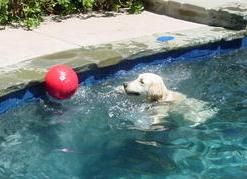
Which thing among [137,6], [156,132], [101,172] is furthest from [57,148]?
[137,6]

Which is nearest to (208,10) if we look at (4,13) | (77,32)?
(77,32)

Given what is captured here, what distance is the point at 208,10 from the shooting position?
10.1 meters

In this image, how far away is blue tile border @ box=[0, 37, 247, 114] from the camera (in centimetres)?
702

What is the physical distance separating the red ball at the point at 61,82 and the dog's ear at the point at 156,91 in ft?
2.96

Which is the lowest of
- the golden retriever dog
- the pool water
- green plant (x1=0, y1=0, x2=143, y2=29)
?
the pool water

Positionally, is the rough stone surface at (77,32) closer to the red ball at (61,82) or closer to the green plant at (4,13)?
the green plant at (4,13)

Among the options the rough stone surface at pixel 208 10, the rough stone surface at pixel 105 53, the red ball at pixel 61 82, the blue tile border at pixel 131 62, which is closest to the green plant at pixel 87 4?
the rough stone surface at pixel 208 10

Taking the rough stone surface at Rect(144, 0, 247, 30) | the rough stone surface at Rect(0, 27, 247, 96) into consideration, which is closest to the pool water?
the rough stone surface at Rect(0, 27, 247, 96)

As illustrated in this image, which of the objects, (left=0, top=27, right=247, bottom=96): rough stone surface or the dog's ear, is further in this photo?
(left=0, top=27, right=247, bottom=96): rough stone surface

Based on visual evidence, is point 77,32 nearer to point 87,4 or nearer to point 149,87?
point 87,4

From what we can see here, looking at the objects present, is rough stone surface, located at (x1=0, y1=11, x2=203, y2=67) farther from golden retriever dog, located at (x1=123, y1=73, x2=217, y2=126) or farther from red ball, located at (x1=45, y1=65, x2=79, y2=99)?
golden retriever dog, located at (x1=123, y1=73, x2=217, y2=126)

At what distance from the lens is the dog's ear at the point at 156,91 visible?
22.0 ft

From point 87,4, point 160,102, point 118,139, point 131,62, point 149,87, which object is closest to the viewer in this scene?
point 118,139

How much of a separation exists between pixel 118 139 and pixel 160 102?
30.8 inches
